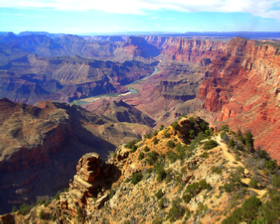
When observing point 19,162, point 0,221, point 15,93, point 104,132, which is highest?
point 0,221

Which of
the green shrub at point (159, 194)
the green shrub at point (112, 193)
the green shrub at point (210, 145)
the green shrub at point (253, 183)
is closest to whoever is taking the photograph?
the green shrub at point (253, 183)

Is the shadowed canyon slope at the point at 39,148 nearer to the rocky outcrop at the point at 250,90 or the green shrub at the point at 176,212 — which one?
the green shrub at the point at 176,212

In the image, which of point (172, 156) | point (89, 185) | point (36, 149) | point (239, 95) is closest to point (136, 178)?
point (172, 156)

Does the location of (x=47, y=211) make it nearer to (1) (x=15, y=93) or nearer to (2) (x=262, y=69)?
(2) (x=262, y=69)

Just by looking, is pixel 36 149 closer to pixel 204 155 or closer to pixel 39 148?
pixel 39 148

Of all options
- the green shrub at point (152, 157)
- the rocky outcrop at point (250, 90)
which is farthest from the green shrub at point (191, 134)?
the rocky outcrop at point (250, 90)

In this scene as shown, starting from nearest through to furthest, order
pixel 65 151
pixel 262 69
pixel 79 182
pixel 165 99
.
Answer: pixel 79 182 → pixel 65 151 → pixel 262 69 → pixel 165 99

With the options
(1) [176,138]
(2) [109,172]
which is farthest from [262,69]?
(2) [109,172]

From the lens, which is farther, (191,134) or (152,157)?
(191,134)
